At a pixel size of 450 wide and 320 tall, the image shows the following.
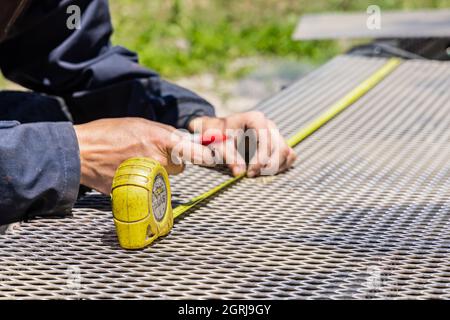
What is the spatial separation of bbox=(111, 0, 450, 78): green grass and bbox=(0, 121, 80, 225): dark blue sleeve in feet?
Result: 13.4

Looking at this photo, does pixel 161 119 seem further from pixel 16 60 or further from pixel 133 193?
pixel 133 193

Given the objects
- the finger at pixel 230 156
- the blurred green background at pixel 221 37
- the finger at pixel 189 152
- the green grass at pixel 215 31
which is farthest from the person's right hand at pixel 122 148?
the green grass at pixel 215 31

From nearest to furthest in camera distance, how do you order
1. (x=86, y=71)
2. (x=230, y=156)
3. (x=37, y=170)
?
(x=37, y=170), (x=230, y=156), (x=86, y=71)

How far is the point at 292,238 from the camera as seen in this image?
5.39ft

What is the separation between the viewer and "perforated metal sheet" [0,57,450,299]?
1414 mm

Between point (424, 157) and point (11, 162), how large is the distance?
987 millimetres

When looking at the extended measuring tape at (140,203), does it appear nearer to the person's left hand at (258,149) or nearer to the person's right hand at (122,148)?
the person's right hand at (122,148)

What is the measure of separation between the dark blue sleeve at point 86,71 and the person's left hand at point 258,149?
25cm

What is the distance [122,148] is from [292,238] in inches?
16.2

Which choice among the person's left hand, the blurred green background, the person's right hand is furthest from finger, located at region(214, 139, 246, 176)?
the blurred green background

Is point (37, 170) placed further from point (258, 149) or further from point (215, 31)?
point (215, 31)

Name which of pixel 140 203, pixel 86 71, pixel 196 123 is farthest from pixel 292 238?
pixel 86 71

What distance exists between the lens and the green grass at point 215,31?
6.12 m

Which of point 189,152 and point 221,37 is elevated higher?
point 189,152
